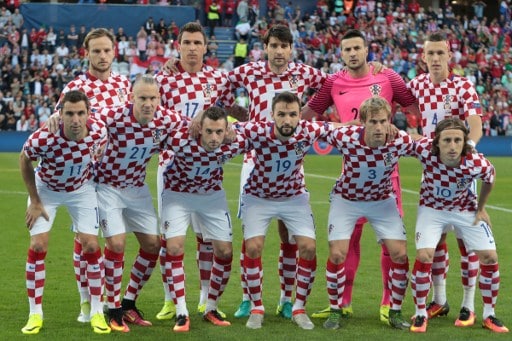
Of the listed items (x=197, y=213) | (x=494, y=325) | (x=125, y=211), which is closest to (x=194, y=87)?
(x=197, y=213)

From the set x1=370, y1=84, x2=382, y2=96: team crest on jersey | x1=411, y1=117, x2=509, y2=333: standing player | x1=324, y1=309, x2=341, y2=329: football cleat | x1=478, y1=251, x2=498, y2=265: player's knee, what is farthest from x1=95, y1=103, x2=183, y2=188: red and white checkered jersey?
x1=478, y1=251, x2=498, y2=265: player's knee

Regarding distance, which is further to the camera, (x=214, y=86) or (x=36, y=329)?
(x=214, y=86)

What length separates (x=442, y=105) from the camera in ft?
31.6

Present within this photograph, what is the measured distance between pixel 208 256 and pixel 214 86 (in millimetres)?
1615

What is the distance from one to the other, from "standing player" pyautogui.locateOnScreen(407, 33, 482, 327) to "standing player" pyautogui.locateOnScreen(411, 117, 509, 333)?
431 millimetres

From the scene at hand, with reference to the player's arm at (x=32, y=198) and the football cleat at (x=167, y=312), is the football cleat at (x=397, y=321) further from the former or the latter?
the player's arm at (x=32, y=198)

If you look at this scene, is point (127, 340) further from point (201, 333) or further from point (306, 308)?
point (306, 308)

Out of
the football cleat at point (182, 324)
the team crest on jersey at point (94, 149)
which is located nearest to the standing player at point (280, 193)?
the football cleat at point (182, 324)

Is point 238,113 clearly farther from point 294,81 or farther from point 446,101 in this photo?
point 446,101

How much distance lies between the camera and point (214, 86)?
9.83 m

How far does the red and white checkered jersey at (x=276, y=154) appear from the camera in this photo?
9.02 metres

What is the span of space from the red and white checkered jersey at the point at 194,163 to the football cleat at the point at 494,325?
260 centimetres

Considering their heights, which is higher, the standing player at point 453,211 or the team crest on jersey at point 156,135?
the team crest on jersey at point 156,135

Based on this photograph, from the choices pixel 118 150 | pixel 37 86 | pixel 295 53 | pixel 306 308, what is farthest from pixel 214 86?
pixel 295 53
